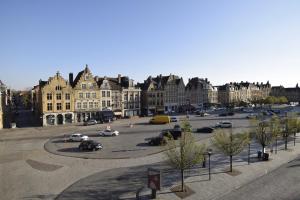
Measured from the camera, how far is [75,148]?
3750 centimetres

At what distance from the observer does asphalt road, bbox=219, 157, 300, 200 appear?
67.4 feet

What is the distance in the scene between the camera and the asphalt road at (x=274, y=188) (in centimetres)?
2053

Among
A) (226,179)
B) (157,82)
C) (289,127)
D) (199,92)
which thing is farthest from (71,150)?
(199,92)

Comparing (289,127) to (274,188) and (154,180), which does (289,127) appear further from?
(154,180)

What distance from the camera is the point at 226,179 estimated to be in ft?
79.3

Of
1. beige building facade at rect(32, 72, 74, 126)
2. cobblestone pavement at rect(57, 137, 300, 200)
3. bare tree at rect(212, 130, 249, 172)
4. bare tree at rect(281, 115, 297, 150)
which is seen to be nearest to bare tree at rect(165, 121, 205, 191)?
cobblestone pavement at rect(57, 137, 300, 200)

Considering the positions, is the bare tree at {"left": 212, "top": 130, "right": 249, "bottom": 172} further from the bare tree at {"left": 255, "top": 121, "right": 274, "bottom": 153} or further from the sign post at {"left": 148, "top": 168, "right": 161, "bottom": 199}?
the sign post at {"left": 148, "top": 168, "right": 161, "bottom": 199}

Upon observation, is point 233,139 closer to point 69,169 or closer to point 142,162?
point 142,162

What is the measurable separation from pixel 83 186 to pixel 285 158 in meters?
22.7

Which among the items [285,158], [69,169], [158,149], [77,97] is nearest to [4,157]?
[69,169]

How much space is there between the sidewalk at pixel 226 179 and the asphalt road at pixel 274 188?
67 centimetres

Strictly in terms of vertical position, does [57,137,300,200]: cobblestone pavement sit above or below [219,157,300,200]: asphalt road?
above

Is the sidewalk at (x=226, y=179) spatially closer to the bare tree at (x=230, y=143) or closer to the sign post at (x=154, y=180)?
the sign post at (x=154, y=180)

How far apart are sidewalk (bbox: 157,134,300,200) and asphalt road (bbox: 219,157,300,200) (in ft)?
2.18
